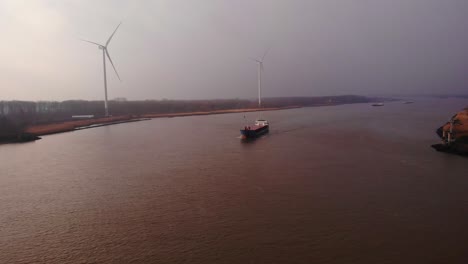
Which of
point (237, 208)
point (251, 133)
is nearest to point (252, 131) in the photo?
point (251, 133)

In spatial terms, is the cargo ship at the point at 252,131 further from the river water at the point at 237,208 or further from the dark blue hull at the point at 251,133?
the river water at the point at 237,208

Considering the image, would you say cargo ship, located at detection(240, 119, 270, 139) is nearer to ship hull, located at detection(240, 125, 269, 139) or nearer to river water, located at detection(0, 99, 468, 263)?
ship hull, located at detection(240, 125, 269, 139)

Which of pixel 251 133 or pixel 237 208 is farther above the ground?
pixel 251 133

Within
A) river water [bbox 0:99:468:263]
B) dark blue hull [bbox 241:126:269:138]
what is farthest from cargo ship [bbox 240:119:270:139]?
river water [bbox 0:99:468:263]

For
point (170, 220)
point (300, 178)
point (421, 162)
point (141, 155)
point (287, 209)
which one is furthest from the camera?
Result: point (141, 155)

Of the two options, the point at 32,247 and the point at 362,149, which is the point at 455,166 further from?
the point at 32,247

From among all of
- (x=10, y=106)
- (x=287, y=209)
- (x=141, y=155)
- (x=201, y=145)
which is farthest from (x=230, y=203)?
(x=10, y=106)

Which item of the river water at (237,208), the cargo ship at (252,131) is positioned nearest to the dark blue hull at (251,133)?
the cargo ship at (252,131)

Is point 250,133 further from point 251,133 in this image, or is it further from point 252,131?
point 252,131
